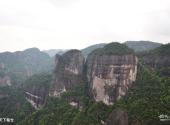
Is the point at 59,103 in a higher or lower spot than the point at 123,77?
lower

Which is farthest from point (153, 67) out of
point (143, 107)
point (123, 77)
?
point (143, 107)

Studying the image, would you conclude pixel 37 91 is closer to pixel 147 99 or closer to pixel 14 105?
pixel 14 105

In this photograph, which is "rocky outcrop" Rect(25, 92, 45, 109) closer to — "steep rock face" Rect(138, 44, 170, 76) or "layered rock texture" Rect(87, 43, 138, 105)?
"layered rock texture" Rect(87, 43, 138, 105)

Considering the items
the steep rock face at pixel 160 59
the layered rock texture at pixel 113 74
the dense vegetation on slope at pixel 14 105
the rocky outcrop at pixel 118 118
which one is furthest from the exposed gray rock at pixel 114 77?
the dense vegetation on slope at pixel 14 105

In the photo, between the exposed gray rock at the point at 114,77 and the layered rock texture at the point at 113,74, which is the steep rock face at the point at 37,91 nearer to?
the layered rock texture at the point at 113,74

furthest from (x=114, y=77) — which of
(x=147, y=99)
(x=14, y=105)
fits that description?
(x=14, y=105)

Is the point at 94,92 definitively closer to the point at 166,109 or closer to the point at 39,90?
the point at 166,109
